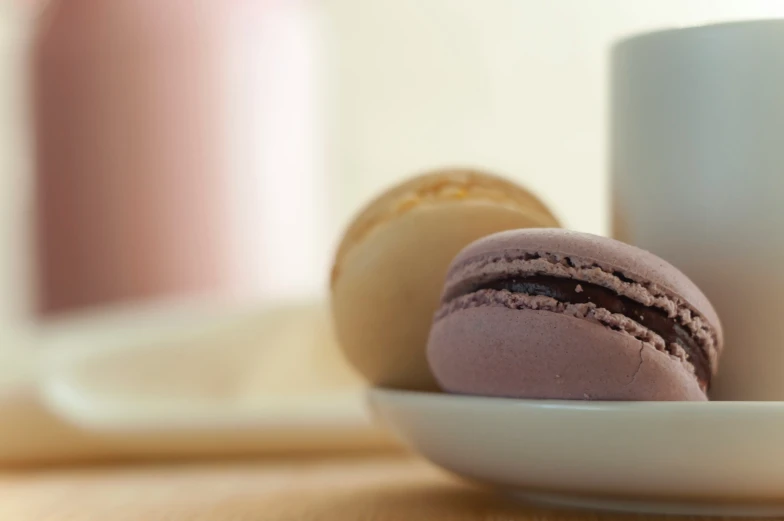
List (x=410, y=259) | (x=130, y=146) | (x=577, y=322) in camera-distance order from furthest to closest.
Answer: (x=130, y=146), (x=410, y=259), (x=577, y=322)

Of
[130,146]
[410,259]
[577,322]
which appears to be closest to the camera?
[577,322]

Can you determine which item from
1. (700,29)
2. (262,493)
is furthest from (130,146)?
(700,29)

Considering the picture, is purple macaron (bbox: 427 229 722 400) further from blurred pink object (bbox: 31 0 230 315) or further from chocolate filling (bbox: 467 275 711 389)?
blurred pink object (bbox: 31 0 230 315)

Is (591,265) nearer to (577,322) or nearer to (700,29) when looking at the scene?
(577,322)

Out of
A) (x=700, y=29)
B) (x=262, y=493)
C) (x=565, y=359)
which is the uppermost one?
(x=700, y=29)

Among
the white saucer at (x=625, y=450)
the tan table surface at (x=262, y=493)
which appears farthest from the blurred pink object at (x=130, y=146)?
the white saucer at (x=625, y=450)

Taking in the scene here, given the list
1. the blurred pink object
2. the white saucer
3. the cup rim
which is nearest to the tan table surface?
the white saucer

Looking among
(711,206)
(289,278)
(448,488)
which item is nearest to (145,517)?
(448,488)
